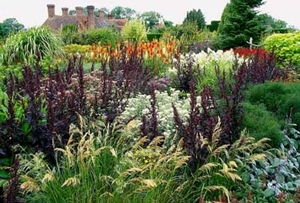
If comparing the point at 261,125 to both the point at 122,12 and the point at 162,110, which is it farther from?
the point at 122,12

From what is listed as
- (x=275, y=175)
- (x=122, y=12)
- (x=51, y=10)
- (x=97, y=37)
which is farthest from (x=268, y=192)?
(x=122, y=12)

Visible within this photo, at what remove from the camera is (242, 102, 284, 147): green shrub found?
439 centimetres

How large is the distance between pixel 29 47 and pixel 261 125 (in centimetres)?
703

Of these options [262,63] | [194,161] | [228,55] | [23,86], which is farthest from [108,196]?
[228,55]

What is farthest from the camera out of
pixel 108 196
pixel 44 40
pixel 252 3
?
pixel 252 3

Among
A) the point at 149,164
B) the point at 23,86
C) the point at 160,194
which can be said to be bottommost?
the point at 160,194

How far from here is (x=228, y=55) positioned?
962cm

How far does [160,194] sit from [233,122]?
1.19 metres

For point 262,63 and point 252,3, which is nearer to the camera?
point 262,63

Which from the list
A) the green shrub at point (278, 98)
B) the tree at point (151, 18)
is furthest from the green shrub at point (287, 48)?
the tree at point (151, 18)

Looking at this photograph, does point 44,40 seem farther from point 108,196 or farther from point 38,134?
point 108,196

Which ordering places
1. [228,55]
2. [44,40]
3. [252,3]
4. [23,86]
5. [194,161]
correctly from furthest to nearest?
1. [252,3]
2. [44,40]
3. [228,55]
4. [23,86]
5. [194,161]

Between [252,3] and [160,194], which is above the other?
[252,3]

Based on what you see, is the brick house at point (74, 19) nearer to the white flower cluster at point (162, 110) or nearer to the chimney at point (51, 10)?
the chimney at point (51, 10)
